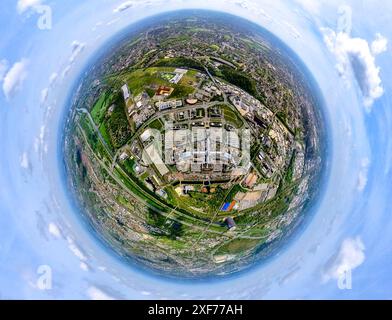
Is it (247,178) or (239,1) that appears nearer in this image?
(247,178)

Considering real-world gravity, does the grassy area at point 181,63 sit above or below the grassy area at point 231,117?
above

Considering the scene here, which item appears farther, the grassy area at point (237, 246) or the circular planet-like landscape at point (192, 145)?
the grassy area at point (237, 246)

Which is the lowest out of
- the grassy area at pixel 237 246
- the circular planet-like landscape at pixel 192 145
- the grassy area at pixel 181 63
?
the grassy area at pixel 237 246

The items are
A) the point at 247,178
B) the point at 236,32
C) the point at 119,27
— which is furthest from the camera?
the point at 119,27

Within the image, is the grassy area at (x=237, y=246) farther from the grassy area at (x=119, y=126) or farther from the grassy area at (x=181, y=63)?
the grassy area at (x=181, y=63)

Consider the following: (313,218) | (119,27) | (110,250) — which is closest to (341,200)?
(313,218)

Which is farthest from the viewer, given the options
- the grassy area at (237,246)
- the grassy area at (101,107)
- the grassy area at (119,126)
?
the grassy area at (237,246)

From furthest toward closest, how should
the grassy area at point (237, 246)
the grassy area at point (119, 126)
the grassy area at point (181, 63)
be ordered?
the grassy area at point (237, 246), the grassy area at point (181, 63), the grassy area at point (119, 126)

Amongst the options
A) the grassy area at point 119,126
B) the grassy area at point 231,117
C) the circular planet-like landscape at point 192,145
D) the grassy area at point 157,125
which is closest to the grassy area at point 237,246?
the circular planet-like landscape at point 192,145

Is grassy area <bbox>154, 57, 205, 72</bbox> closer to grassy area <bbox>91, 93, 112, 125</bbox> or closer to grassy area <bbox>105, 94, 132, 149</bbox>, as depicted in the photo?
grassy area <bbox>105, 94, 132, 149</bbox>

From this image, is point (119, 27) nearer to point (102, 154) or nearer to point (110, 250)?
point (102, 154)
